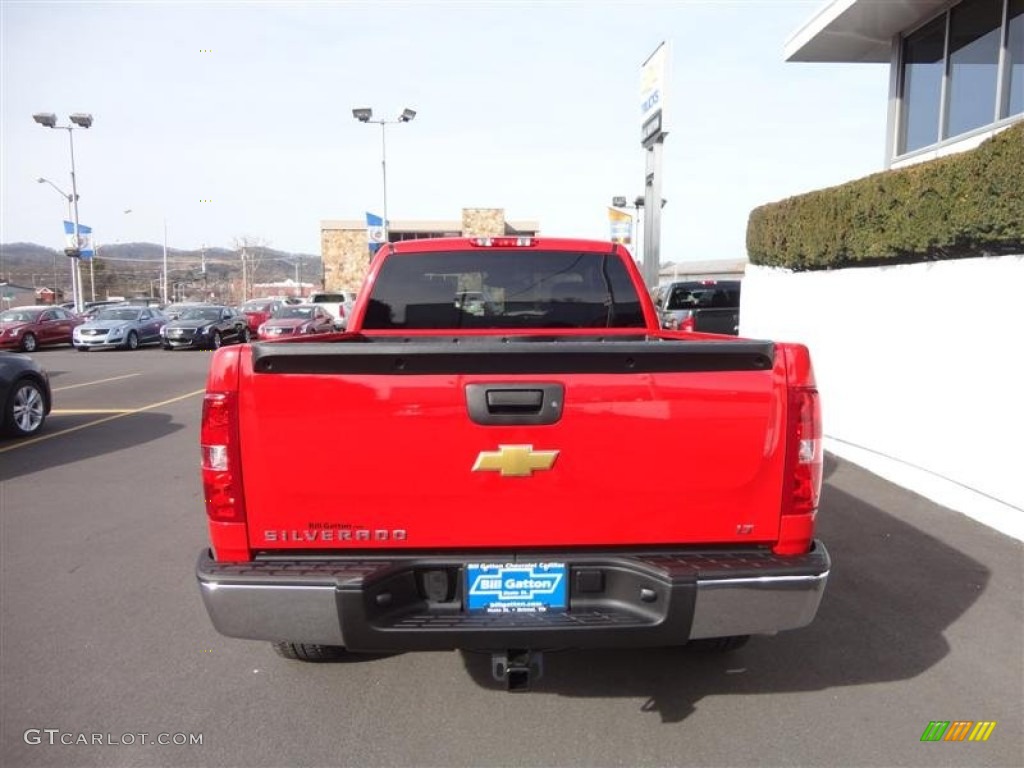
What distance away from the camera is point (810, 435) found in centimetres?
256

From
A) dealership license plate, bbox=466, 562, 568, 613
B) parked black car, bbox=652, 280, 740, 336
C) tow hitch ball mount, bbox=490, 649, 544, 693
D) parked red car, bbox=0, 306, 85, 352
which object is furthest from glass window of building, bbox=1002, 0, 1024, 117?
parked red car, bbox=0, 306, 85, 352

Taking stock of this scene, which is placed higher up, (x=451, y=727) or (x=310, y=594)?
(x=310, y=594)

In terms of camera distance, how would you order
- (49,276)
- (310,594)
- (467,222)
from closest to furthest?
(310,594), (467,222), (49,276)

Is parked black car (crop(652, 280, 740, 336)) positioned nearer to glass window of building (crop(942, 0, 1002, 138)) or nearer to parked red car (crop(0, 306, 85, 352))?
glass window of building (crop(942, 0, 1002, 138))

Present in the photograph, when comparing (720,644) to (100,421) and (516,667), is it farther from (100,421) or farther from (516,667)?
(100,421)

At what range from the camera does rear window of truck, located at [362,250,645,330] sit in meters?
→ 4.50

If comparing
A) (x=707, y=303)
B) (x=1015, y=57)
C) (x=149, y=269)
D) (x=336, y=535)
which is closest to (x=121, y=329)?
(x=707, y=303)

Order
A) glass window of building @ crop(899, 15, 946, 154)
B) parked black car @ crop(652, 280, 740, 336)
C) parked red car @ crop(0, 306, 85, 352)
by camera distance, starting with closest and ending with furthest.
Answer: glass window of building @ crop(899, 15, 946, 154)
parked black car @ crop(652, 280, 740, 336)
parked red car @ crop(0, 306, 85, 352)

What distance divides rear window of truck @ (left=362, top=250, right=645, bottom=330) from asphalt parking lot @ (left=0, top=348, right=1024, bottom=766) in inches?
79.1

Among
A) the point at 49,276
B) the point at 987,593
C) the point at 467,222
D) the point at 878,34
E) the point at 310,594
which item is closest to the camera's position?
the point at 310,594

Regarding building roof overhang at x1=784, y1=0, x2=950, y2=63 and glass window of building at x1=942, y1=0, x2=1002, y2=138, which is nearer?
glass window of building at x1=942, y1=0, x2=1002, y2=138

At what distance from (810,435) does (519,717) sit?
5.50ft

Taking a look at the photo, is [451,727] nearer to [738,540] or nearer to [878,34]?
[738,540]

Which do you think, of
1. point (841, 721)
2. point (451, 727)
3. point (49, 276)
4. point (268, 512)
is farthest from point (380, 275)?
point (49, 276)
